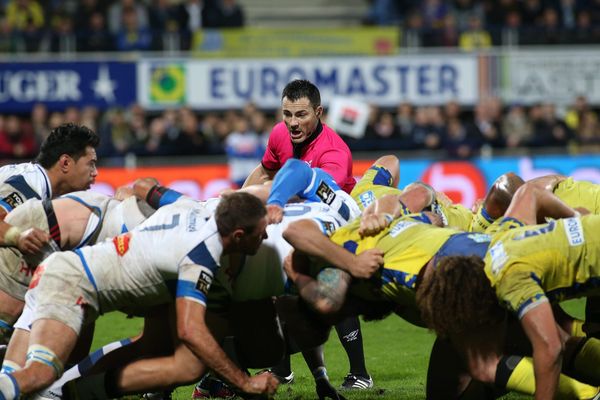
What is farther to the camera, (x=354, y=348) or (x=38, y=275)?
(x=354, y=348)

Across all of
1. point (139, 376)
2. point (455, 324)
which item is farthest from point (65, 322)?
point (455, 324)

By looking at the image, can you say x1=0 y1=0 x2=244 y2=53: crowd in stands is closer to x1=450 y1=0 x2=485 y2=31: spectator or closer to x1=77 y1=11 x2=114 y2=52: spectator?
x1=77 y1=11 x2=114 y2=52: spectator

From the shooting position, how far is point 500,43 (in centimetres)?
2147

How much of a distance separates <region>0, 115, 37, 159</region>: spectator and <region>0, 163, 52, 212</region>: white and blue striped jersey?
10295 millimetres

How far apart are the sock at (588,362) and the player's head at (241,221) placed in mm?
2053

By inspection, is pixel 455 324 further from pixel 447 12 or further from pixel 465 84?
pixel 447 12

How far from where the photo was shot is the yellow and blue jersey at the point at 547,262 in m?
6.23

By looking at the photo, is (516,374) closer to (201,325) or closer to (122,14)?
(201,325)

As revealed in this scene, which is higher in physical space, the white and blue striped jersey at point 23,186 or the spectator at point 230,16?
the spectator at point 230,16

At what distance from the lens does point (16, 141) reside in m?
18.3

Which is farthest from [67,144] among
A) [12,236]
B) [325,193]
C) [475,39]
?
[475,39]

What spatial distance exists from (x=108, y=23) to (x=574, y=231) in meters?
16.4

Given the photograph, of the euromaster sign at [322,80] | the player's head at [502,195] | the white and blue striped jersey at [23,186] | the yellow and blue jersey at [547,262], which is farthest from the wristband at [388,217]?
the euromaster sign at [322,80]

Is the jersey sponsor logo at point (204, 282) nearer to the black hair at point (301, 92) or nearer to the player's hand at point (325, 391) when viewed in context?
the player's hand at point (325, 391)
